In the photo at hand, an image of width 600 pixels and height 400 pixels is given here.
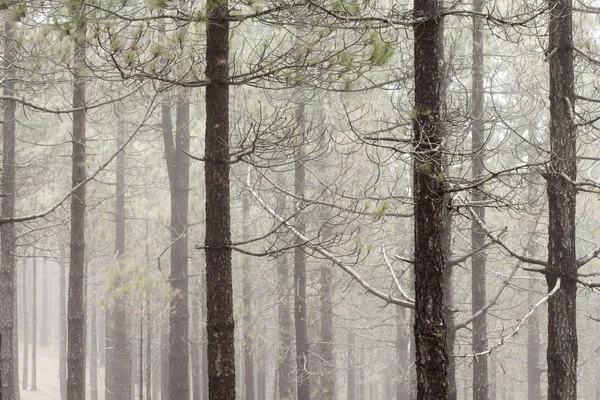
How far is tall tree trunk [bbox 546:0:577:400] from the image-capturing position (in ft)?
21.6

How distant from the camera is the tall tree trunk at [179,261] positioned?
12.4 m

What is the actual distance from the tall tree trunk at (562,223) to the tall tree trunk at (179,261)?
24.2 ft

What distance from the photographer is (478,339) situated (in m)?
9.70

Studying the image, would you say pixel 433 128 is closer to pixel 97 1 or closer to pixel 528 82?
pixel 97 1

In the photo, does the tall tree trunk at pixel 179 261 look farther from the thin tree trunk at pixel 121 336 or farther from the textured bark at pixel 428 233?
the textured bark at pixel 428 233

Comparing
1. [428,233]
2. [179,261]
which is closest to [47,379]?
[179,261]

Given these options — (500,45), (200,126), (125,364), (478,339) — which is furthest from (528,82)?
(125,364)

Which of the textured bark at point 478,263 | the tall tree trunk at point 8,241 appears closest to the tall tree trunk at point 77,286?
the tall tree trunk at point 8,241

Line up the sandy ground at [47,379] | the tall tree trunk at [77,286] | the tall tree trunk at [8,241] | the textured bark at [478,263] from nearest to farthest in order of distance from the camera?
the textured bark at [478,263] < the tall tree trunk at [77,286] < the tall tree trunk at [8,241] < the sandy ground at [47,379]

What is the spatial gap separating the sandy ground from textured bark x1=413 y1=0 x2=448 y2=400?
22754 mm

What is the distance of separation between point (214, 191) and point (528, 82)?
959 centimetres

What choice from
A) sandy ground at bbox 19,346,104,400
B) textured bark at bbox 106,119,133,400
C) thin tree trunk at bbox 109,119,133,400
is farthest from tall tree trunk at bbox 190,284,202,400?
sandy ground at bbox 19,346,104,400

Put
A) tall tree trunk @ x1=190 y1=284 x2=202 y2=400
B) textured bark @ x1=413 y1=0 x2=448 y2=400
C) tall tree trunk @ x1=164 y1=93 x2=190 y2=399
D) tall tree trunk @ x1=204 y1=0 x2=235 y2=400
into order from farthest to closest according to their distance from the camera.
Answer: tall tree trunk @ x1=190 y1=284 x2=202 y2=400 < tall tree trunk @ x1=164 y1=93 x2=190 y2=399 < tall tree trunk @ x1=204 y1=0 x2=235 y2=400 < textured bark @ x1=413 y1=0 x2=448 y2=400

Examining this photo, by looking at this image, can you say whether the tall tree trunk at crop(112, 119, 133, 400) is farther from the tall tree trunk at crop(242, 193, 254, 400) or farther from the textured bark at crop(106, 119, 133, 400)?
the tall tree trunk at crop(242, 193, 254, 400)
